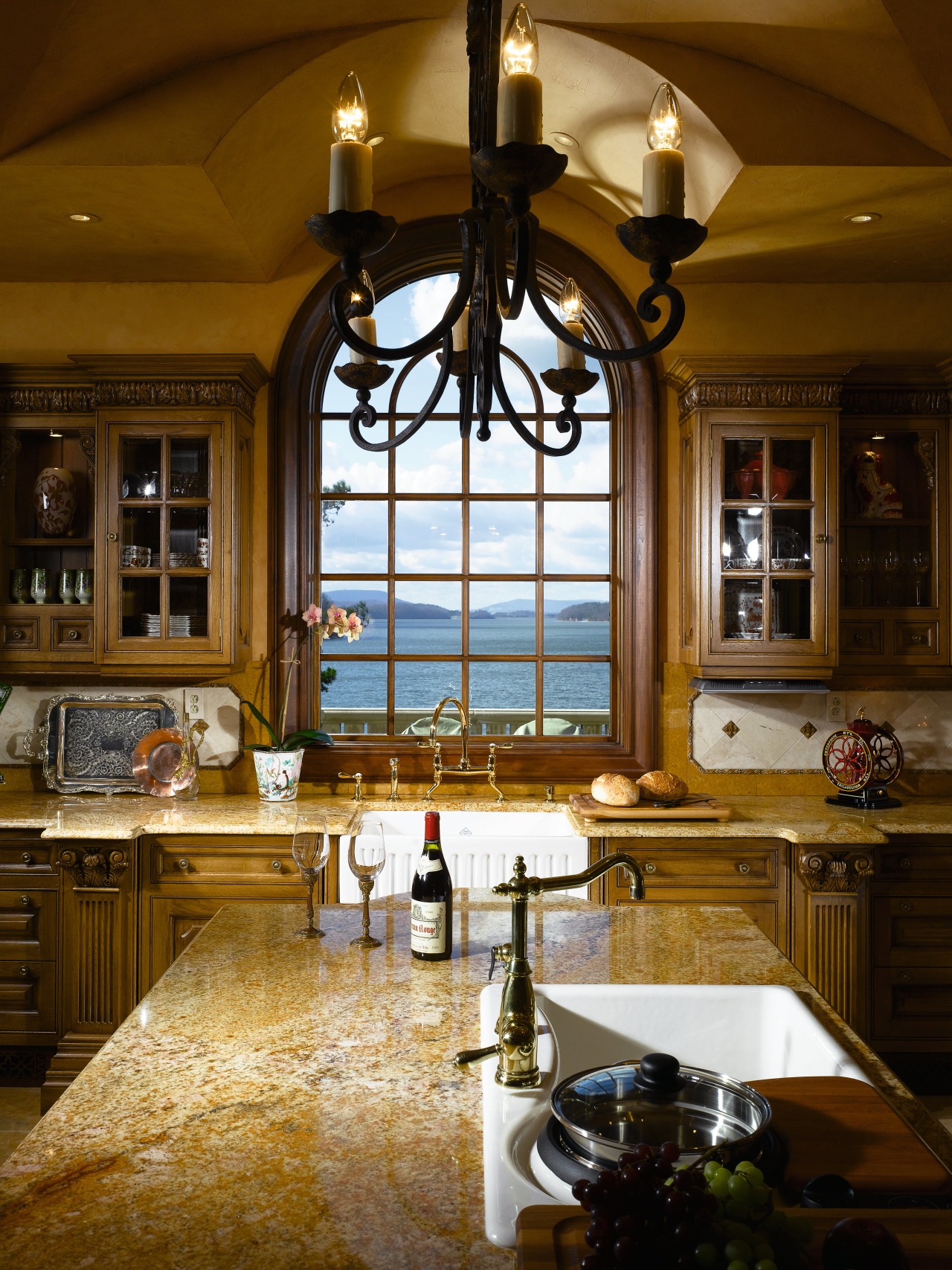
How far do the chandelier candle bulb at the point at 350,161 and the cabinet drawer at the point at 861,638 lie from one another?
284 centimetres

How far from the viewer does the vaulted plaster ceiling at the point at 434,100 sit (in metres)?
2.75

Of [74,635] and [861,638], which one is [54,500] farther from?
[861,638]

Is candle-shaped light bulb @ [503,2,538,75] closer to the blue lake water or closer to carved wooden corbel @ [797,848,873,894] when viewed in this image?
carved wooden corbel @ [797,848,873,894]

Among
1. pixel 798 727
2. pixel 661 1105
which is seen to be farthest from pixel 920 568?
pixel 661 1105

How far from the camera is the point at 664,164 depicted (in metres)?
1.37

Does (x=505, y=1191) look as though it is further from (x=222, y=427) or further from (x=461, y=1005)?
(x=222, y=427)

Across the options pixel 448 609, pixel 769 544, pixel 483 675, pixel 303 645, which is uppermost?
pixel 448 609

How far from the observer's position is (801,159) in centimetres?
294

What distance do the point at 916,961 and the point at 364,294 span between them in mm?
2820

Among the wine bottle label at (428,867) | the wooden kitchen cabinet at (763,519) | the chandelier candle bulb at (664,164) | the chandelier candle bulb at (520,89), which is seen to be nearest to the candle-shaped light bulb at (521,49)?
the chandelier candle bulb at (520,89)

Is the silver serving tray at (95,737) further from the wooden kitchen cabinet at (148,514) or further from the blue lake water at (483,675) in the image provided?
the blue lake water at (483,675)

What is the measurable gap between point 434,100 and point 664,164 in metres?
2.38

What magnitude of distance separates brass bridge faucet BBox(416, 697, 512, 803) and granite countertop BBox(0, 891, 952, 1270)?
163 cm

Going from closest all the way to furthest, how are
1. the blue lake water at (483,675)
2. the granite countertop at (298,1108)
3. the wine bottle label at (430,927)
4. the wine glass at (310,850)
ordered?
1. the granite countertop at (298,1108)
2. the wine bottle label at (430,927)
3. the wine glass at (310,850)
4. the blue lake water at (483,675)
